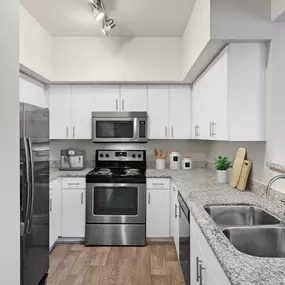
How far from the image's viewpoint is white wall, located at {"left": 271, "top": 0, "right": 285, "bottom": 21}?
1.84m

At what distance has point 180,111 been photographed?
3701 mm

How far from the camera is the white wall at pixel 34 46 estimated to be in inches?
105

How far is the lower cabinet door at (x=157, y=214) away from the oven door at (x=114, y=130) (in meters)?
0.79

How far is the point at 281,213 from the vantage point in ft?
5.57

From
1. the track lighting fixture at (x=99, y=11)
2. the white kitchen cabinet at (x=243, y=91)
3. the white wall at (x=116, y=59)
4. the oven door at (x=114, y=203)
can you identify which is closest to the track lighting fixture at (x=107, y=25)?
the track lighting fixture at (x=99, y=11)

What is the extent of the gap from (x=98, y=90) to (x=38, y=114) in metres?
1.50

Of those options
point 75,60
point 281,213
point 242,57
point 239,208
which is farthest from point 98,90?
point 281,213

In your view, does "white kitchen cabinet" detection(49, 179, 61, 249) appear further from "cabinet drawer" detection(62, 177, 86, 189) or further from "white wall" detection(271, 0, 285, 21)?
"white wall" detection(271, 0, 285, 21)

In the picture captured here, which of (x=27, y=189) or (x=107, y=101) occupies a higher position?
(x=107, y=101)

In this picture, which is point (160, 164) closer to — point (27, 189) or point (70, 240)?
point (70, 240)

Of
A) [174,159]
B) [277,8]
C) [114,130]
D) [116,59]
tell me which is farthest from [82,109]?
[277,8]

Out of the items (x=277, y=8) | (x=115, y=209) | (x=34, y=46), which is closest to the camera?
(x=277, y=8)

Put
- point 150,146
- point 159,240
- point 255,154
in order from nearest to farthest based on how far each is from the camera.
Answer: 1. point 255,154
2. point 159,240
3. point 150,146
